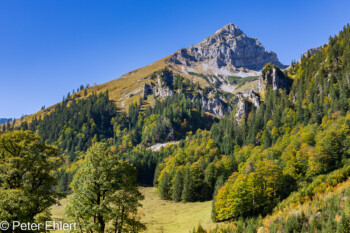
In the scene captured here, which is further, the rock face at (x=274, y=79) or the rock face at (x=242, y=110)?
the rock face at (x=274, y=79)

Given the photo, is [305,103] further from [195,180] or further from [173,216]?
[173,216]

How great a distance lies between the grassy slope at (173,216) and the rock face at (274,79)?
110606 mm

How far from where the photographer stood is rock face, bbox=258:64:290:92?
15300 centimetres

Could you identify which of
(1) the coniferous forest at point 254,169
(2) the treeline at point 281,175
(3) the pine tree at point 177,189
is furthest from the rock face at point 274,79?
(3) the pine tree at point 177,189

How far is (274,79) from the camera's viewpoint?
153 meters

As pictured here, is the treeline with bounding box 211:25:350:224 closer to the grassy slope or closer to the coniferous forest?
Result: the coniferous forest

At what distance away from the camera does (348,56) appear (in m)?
121

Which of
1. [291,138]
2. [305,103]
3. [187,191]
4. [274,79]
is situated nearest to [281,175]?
[291,138]

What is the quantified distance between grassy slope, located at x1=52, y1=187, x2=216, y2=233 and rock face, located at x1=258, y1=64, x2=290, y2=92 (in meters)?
111

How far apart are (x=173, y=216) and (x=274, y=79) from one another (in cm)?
12643

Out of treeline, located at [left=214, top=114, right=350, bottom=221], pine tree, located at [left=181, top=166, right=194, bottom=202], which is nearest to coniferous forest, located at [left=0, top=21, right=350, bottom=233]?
treeline, located at [left=214, top=114, right=350, bottom=221]

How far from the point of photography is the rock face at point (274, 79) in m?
153

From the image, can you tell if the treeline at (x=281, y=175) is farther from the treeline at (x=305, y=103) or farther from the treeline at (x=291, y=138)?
the treeline at (x=305, y=103)

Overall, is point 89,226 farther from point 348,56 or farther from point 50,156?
point 348,56
